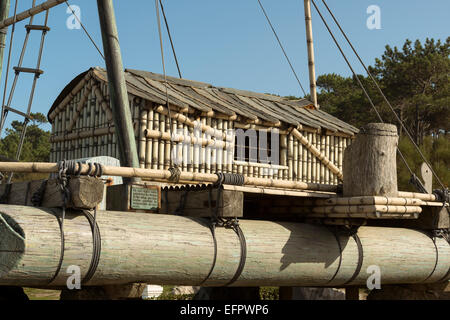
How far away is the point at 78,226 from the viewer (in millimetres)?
4582

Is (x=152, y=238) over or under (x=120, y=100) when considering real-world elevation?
under

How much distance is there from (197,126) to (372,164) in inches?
366

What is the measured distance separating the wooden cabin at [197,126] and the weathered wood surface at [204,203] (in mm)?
7862

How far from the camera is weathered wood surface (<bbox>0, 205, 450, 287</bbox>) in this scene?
171 inches

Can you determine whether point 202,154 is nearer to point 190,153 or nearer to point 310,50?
point 190,153

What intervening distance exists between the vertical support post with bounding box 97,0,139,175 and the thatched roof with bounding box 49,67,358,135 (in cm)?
682

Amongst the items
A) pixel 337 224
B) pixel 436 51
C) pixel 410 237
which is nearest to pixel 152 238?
pixel 337 224

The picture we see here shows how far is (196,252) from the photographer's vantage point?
5.14 meters

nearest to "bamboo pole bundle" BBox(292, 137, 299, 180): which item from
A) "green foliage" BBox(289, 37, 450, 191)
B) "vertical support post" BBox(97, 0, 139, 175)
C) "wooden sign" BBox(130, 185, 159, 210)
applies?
"vertical support post" BBox(97, 0, 139, 175)

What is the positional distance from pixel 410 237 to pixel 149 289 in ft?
34.6

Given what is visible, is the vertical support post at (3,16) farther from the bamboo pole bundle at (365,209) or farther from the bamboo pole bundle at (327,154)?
the bamboo pole bundle at (327,154)

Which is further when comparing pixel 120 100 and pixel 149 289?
pixel 149 289

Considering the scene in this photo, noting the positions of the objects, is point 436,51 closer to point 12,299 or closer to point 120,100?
point 120,100

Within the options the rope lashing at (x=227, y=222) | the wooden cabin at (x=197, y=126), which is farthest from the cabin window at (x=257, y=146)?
the rope lashing at (x=227, y=222)
